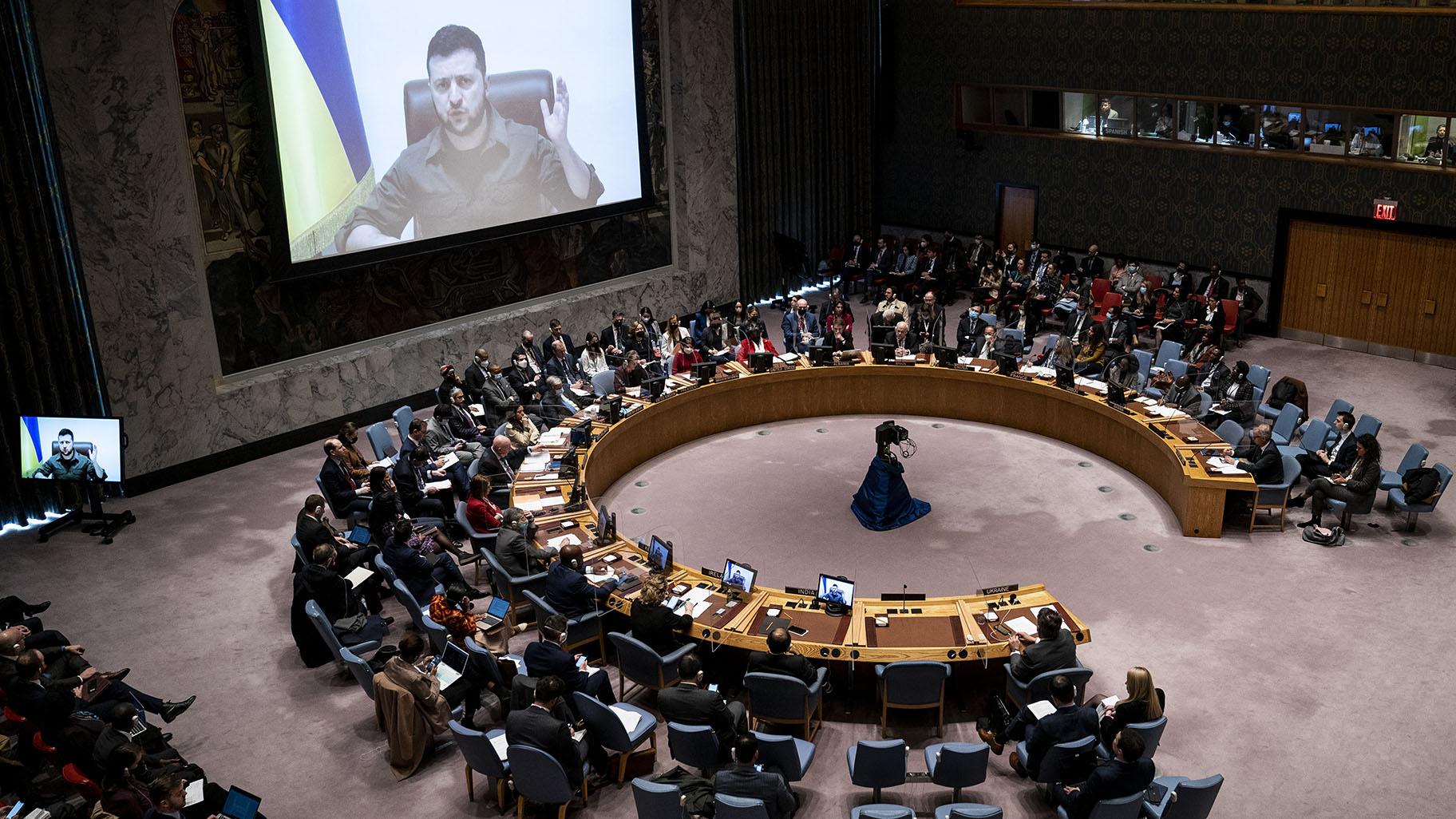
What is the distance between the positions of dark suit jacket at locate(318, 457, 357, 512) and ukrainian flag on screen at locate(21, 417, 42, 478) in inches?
117

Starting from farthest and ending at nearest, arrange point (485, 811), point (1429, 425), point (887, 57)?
point (887, 57) < point (1429, 425) < point (485, 811)

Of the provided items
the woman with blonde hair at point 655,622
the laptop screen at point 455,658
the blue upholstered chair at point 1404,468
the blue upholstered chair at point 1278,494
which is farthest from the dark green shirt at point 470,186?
the blue upholstered chair at point 1404,468

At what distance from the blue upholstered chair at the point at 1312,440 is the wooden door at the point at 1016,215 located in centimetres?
890

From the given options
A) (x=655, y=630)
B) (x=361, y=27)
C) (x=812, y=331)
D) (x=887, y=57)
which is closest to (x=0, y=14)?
(x=361, y=27)

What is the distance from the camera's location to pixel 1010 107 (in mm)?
20578

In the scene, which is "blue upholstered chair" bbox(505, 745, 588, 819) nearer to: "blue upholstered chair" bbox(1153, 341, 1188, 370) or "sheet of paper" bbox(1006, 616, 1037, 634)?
"sheet of paper" bbox(1006, 616, 1037, 634)

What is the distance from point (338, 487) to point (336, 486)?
25 mm

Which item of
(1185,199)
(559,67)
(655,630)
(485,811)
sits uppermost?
(559,67)

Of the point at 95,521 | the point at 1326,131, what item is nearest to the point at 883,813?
the point at 95,521

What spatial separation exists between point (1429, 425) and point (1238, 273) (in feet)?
15.4

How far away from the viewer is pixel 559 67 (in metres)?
16.5

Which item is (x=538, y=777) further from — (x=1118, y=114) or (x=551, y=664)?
(x=1118, y=114)

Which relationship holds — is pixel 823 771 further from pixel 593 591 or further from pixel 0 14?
pixel 0 14

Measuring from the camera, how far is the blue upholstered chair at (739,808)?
6.63m
